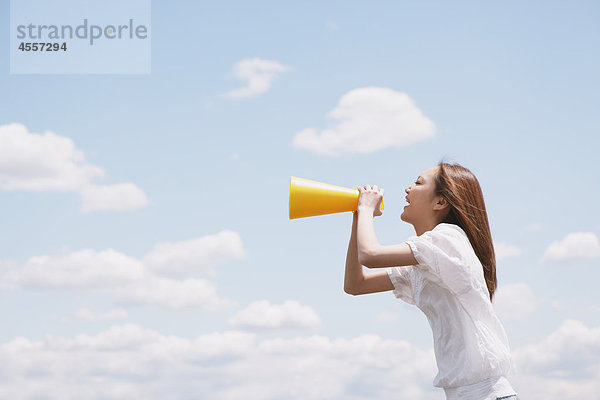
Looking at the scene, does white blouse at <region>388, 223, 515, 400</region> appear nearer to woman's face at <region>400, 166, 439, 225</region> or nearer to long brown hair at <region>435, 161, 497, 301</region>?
long brown hair at <region>435, 161, 497, 301</region>

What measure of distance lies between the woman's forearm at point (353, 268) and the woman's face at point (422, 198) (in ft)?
1.04

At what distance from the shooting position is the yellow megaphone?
3.71 meters

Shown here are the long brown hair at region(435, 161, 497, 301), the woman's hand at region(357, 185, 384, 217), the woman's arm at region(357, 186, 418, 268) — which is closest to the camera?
the woman's arm at region(357, 186, 418, 268)

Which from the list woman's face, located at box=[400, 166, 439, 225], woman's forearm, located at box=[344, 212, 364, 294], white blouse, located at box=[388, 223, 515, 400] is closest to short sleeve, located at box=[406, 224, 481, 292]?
white blouse, located at box=[388, 223, 515, 400]

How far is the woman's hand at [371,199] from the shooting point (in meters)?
3.58

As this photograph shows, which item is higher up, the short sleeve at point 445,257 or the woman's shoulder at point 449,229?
the woman's shoulder at point 449,229

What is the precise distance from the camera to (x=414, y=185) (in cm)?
367

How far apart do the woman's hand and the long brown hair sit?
0.33m

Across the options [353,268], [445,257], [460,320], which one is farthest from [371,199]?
[460,320]

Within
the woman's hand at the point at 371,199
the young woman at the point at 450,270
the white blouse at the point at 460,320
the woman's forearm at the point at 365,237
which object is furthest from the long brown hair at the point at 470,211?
the woman's forearm at the point at 365,237

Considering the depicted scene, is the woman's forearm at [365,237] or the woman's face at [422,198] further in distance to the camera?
the woman's face at [422,198]

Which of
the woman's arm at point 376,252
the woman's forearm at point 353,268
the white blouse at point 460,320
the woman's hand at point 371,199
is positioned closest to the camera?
the white blouse at point 460,320

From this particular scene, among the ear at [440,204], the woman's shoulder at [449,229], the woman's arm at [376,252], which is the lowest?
the woman's arm at [376,252]

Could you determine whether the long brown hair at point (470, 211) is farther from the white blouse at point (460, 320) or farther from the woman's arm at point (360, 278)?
the woman's arm at point (360, 278)
